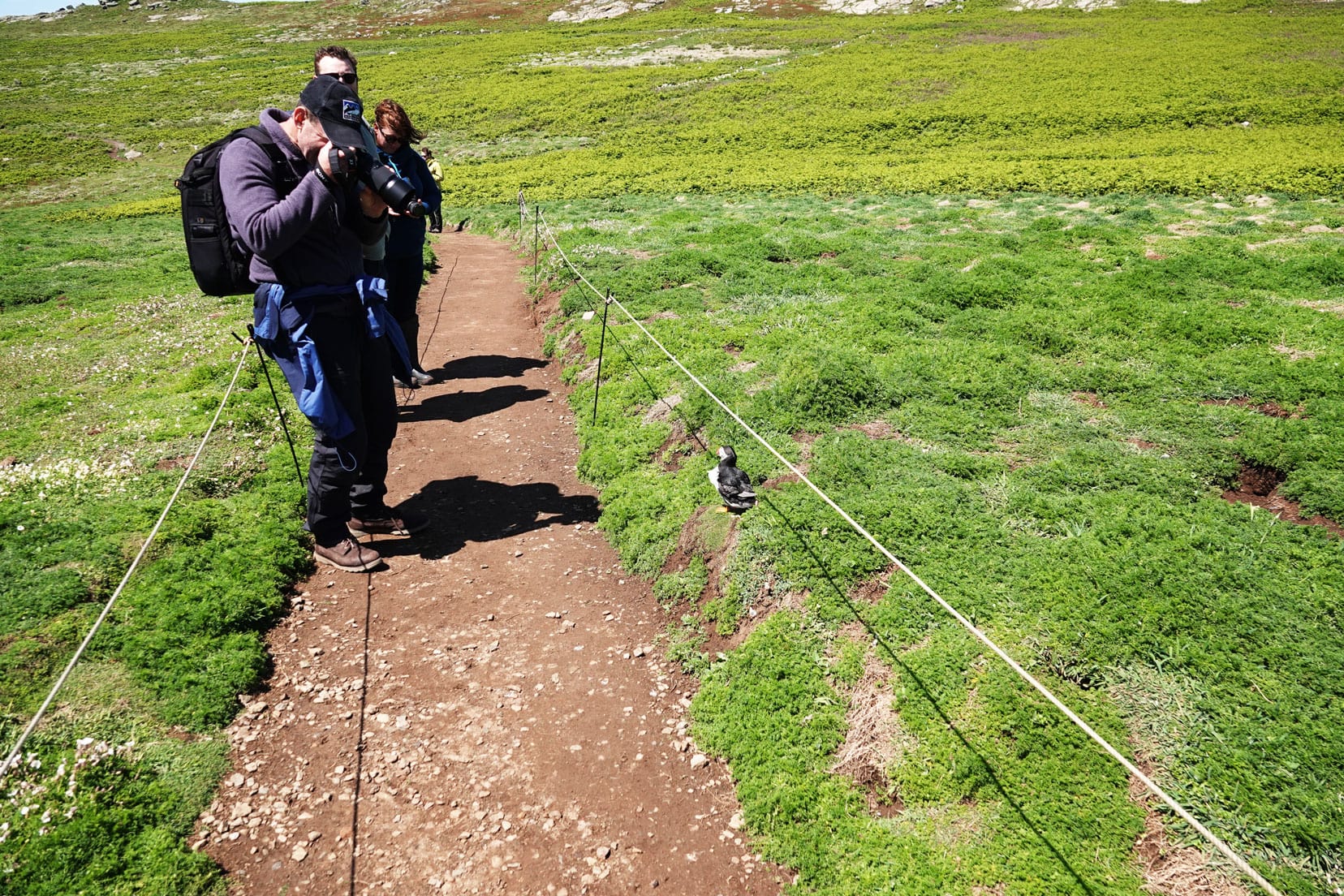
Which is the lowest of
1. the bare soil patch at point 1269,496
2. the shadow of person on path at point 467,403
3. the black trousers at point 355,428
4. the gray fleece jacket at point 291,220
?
the bare soil patch at point 1269,496

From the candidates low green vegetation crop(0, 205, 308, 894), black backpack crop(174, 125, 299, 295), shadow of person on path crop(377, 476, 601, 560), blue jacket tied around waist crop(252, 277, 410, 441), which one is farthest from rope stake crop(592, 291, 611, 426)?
black backpack crop(174, 125, 299, 295)

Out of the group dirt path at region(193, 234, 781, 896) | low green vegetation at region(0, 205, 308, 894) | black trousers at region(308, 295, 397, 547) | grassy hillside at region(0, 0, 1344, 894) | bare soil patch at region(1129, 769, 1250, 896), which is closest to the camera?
bare soil patch at region(1129, 769, 1250, 896)

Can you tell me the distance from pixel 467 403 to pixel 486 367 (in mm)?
1713

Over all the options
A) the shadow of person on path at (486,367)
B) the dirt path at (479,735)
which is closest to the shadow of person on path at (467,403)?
the shadow of person on path at (486,367)

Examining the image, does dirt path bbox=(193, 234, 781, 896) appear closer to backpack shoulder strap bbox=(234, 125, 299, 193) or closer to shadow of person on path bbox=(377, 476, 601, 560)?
shadow of person on path bbox=(377, 476, 601, 560)

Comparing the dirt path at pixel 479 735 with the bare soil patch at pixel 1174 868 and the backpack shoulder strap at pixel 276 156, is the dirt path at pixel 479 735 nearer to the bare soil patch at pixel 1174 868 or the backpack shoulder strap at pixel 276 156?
the bare soil patch at pixel 1174 868

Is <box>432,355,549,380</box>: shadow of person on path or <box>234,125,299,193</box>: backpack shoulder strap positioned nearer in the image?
<box>234,125,299,193</box>: backpack shoulder strap

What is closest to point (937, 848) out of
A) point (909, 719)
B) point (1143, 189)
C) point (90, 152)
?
point (909, 719)

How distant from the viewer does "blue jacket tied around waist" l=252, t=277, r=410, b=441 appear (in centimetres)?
592

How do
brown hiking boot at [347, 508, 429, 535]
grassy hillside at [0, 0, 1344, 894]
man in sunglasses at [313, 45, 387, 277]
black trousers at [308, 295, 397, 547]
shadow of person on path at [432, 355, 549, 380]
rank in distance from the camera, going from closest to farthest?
grassy hillside at [0, 0, 1344, 894] < man in sunglasses at [313, 45, 387, 277] < black trousers at [308, 295, 397, 547] < brown hiking boot at [347, 508, 429, 535] < shadow of person on path at [432, 355, 549, 380]

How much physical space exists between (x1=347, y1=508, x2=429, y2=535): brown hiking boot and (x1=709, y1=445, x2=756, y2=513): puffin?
128 inches

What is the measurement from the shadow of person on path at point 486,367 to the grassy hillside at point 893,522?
26.9 inches

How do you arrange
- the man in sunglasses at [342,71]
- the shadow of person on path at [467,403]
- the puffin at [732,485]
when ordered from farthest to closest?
the shadow of person on path at [467,403]
the puffin at [732,485]
the man in sunglasses at [342,71]

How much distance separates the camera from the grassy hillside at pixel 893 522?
4.36m
